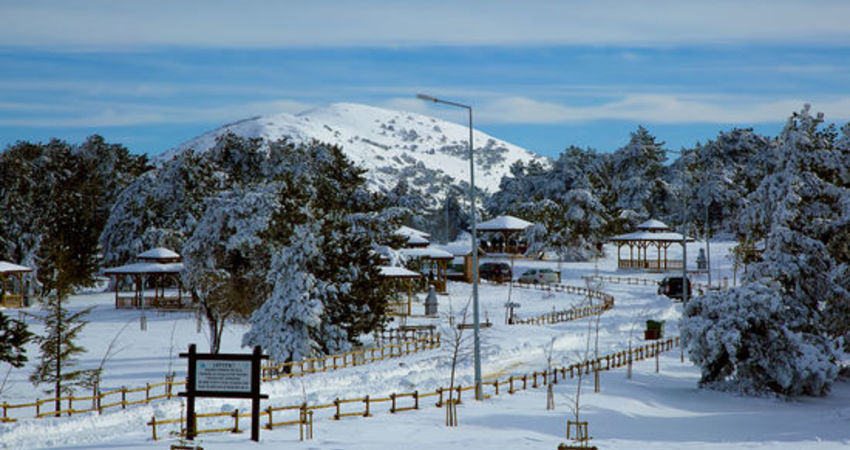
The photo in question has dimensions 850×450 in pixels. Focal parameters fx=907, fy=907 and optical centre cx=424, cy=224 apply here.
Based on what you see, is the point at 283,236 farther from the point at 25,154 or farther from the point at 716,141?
the point at 716,141

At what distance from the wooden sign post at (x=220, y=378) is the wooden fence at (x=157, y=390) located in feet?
15.9

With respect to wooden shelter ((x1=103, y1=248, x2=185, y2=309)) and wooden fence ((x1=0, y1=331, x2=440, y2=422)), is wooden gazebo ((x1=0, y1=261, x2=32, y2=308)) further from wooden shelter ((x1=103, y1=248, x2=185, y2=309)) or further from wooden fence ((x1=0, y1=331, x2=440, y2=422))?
wooden fence ((x1=0, y1=331, x2=440, y2=422))

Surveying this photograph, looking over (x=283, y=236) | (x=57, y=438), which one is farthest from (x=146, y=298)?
(x=57, y=438)

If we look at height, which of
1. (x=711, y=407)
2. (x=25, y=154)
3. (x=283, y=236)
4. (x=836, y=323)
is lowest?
(x=711, y=407)

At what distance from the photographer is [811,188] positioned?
132 feet

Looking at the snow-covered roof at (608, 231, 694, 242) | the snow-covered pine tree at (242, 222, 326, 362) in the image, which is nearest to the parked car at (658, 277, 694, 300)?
the snow-covered roof at (608, 231, 694, 242)

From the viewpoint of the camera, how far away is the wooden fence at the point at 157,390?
25.3 m

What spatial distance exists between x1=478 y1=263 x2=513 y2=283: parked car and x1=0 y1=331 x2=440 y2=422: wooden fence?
25.2 meters

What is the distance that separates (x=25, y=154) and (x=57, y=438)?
6785 cm

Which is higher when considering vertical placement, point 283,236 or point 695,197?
point 695,197

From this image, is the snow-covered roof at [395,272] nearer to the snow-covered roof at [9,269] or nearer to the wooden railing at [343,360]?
the wooden railing at [343,360]

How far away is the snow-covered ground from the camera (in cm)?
2245

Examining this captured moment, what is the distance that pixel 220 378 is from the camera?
19.7m

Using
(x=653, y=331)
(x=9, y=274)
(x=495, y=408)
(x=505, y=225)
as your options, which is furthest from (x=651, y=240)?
(x=495, y=408)
